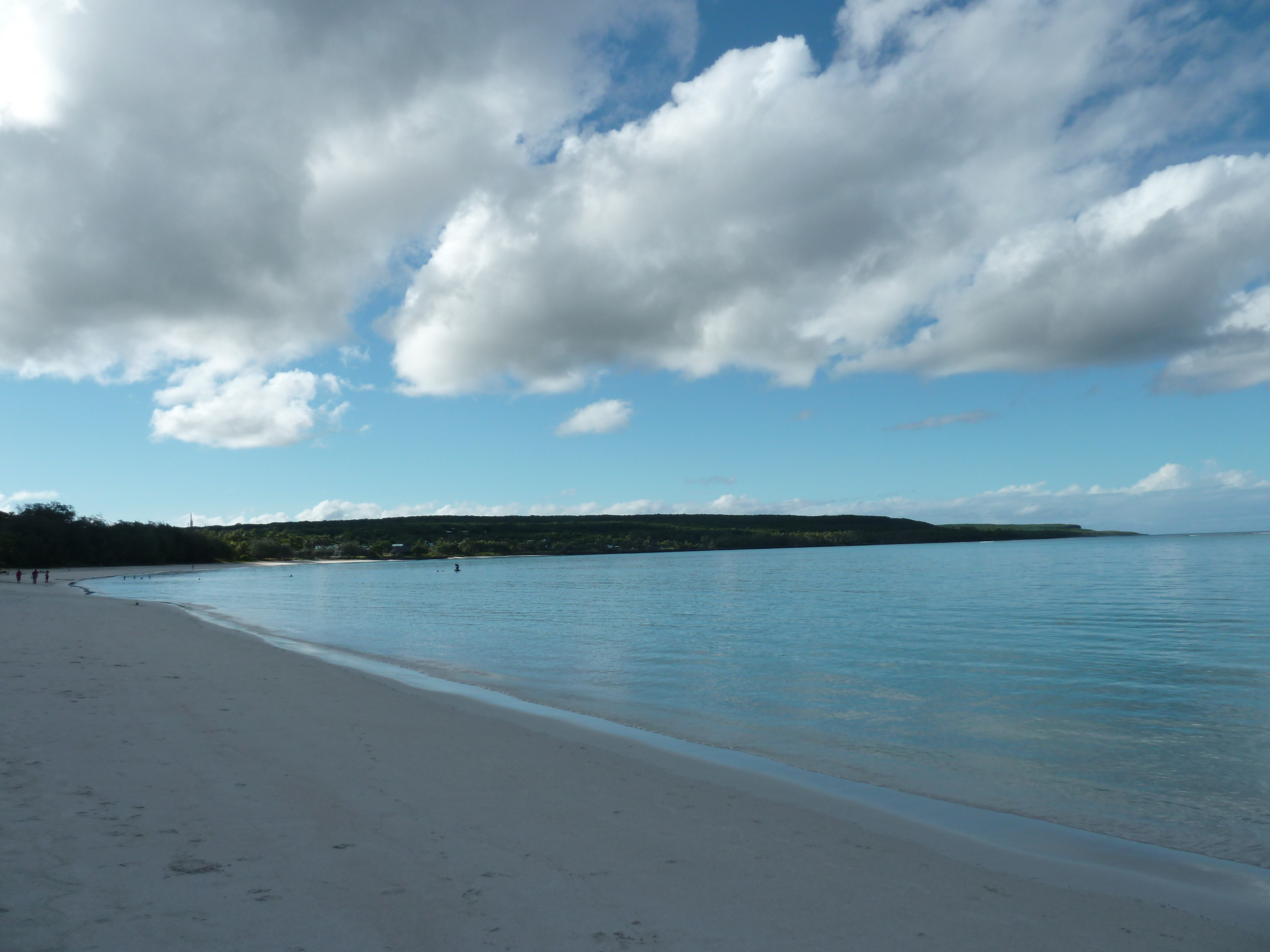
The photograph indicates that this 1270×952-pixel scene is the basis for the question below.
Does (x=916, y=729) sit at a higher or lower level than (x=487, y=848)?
lower

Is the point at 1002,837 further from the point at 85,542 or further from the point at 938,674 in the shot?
the point at 85,542

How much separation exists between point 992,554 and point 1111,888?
424 feet

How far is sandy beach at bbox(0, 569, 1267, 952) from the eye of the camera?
4461mm

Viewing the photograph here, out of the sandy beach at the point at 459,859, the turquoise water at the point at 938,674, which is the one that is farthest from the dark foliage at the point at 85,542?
the sandy beach at the point at 459,859

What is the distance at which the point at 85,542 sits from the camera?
10969 cm

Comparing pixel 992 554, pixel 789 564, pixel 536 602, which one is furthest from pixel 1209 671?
pixel 992 554

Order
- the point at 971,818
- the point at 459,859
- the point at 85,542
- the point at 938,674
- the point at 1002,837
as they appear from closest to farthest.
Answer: the point at 459,859, the point at 1002,837, the point at 971,818, the point at 938,674, the point at 85,542

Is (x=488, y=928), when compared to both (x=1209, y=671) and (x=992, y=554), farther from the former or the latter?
(x=992, y=554)

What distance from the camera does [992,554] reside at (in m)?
122

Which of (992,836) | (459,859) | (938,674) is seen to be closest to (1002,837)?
(992,836)

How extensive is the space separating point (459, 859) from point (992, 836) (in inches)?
202

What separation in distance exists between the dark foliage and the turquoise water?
2549 inches

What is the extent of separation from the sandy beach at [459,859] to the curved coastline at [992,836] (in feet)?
0.26

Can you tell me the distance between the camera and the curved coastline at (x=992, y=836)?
19.2 feet
